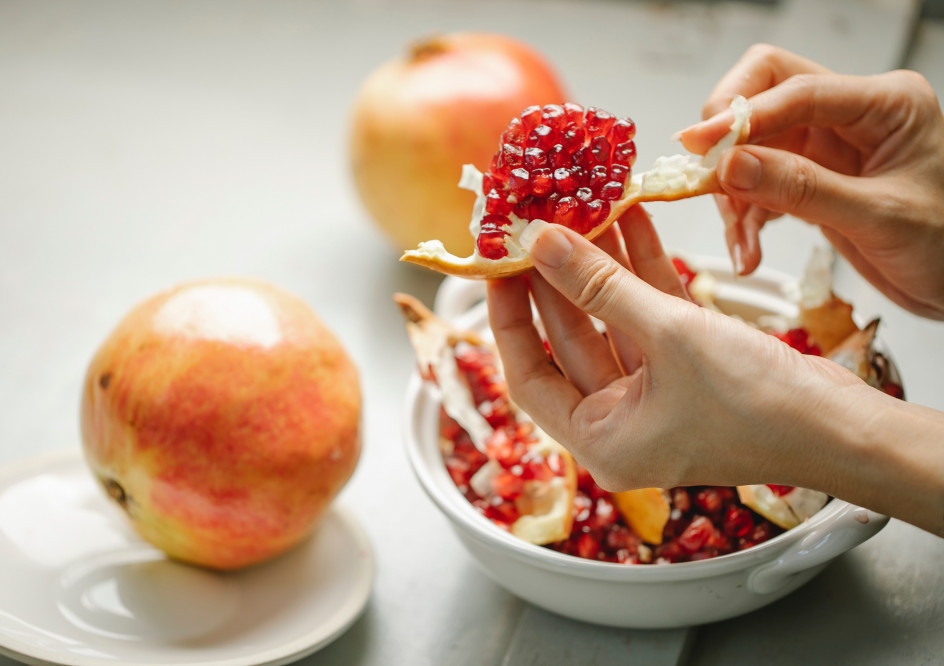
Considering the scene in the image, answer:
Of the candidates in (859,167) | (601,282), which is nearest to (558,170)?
(601,282)

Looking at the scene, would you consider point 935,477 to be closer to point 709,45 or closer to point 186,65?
point 709,45

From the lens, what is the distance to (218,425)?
2.77 feet

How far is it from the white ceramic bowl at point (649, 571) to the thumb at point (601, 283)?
224mm

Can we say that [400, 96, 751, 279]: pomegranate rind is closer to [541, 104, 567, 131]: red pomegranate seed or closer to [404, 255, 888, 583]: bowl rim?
[541, 104, 567, 131]: red pomegranate seed

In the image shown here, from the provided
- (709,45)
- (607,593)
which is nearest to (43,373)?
(607,593)

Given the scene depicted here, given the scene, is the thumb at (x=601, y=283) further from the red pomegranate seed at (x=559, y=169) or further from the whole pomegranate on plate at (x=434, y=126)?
the whole pomegranate on plate at (x=434, y=126)

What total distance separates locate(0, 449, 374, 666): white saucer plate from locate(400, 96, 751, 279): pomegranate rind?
383 mm

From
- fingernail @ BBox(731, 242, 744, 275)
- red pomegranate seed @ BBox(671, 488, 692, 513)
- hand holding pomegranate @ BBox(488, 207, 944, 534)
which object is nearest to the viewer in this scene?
hand holding pomegranate @ BBox(488, 207, 944, 534)

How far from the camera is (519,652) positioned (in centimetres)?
87

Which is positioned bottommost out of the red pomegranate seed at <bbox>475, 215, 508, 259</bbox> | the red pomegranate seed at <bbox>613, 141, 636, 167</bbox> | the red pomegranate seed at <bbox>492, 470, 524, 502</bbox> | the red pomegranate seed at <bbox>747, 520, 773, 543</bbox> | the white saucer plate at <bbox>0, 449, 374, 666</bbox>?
the white saucer plate at <bbox>0, 449, 374, 666</bbox>

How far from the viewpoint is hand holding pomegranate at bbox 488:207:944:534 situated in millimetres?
635

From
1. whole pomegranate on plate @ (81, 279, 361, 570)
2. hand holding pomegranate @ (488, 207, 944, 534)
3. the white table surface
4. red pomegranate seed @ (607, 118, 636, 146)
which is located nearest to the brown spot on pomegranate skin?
whole pomegranate on plate @ (81, 279, 361, 570)

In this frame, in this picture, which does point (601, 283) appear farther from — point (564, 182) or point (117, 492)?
point (117, 492)

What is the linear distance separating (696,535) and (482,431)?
0.82 ft
